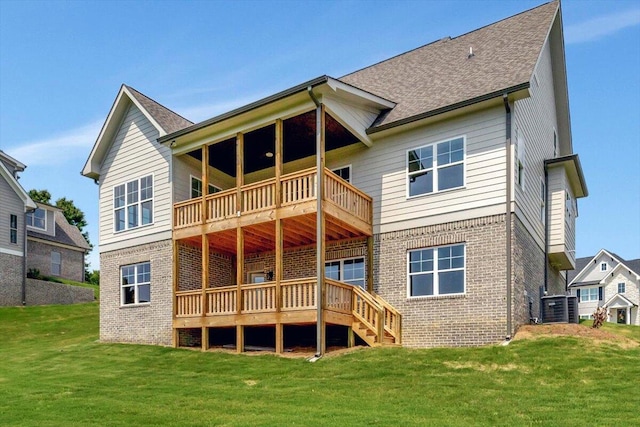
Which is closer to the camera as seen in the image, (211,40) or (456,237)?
(211,40)

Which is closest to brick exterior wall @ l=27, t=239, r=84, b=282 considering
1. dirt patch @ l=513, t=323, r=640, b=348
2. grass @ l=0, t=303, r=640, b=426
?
grass @ l=0, t=303, r=640, b=426

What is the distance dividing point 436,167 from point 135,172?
35.9ft

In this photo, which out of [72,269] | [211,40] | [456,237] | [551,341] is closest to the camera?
[551,341]

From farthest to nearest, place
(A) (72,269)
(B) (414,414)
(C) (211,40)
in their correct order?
(A) (72,269) → (C) (211,40) → (B) (414,414)

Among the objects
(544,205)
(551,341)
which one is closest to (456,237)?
(551,341)

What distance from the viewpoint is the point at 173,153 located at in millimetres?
18781

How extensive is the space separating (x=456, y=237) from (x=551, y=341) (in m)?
3.53

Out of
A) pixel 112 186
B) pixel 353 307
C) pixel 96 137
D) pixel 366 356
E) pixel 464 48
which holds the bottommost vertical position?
pixel 366 356

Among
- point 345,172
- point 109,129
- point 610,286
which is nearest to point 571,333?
point 345,172

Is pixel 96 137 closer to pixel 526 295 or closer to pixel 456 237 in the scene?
pixel 456 237

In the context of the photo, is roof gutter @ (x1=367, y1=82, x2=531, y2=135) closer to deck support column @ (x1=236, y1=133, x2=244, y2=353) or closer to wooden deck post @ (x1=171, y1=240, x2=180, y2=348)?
deck support column @ (x1=236, y1=133, x2=244, y2=353)

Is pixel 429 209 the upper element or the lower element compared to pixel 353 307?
upper

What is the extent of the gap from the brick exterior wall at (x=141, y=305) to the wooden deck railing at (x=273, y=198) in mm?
1542

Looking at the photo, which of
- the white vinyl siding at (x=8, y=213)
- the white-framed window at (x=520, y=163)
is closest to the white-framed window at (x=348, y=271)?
the white-framed window at (x=520, y=163)
